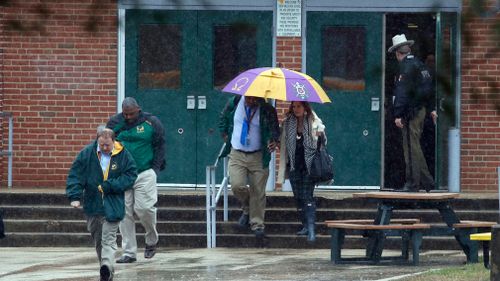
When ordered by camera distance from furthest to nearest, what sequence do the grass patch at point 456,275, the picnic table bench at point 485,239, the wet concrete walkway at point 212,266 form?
the picnic table bench at point 485,239 → the wet concrete walkway at point 212,266 → the grass patch at point 456,275

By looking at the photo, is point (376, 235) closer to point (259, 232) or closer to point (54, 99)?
point (259, 232)

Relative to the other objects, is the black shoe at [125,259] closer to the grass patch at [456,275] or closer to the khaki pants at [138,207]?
the khaki pants at [138,207]

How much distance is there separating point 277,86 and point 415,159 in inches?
78.1

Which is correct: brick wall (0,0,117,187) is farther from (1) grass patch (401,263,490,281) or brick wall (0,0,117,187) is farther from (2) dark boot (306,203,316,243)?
(1) grass patch (401,263,490,281)

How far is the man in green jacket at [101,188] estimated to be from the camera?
1146cm

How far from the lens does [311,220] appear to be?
47.8 feet

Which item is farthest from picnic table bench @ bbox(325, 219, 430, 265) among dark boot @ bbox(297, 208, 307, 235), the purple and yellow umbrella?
the purple and yellow umbrella

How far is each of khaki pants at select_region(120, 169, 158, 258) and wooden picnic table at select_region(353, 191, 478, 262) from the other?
7.28 ft

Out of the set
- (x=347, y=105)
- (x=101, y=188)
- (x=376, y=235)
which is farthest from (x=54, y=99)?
(x=376, y=235)

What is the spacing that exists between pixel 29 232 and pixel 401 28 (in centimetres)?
555

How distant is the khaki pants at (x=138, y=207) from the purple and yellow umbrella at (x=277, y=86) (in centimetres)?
136

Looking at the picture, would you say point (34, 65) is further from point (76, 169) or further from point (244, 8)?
point (76, 169)

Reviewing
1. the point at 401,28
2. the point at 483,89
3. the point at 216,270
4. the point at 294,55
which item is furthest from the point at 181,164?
the point at 483,89

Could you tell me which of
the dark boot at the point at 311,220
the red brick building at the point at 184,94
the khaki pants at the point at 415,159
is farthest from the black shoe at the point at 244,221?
the red brick building at the point at 184,94
